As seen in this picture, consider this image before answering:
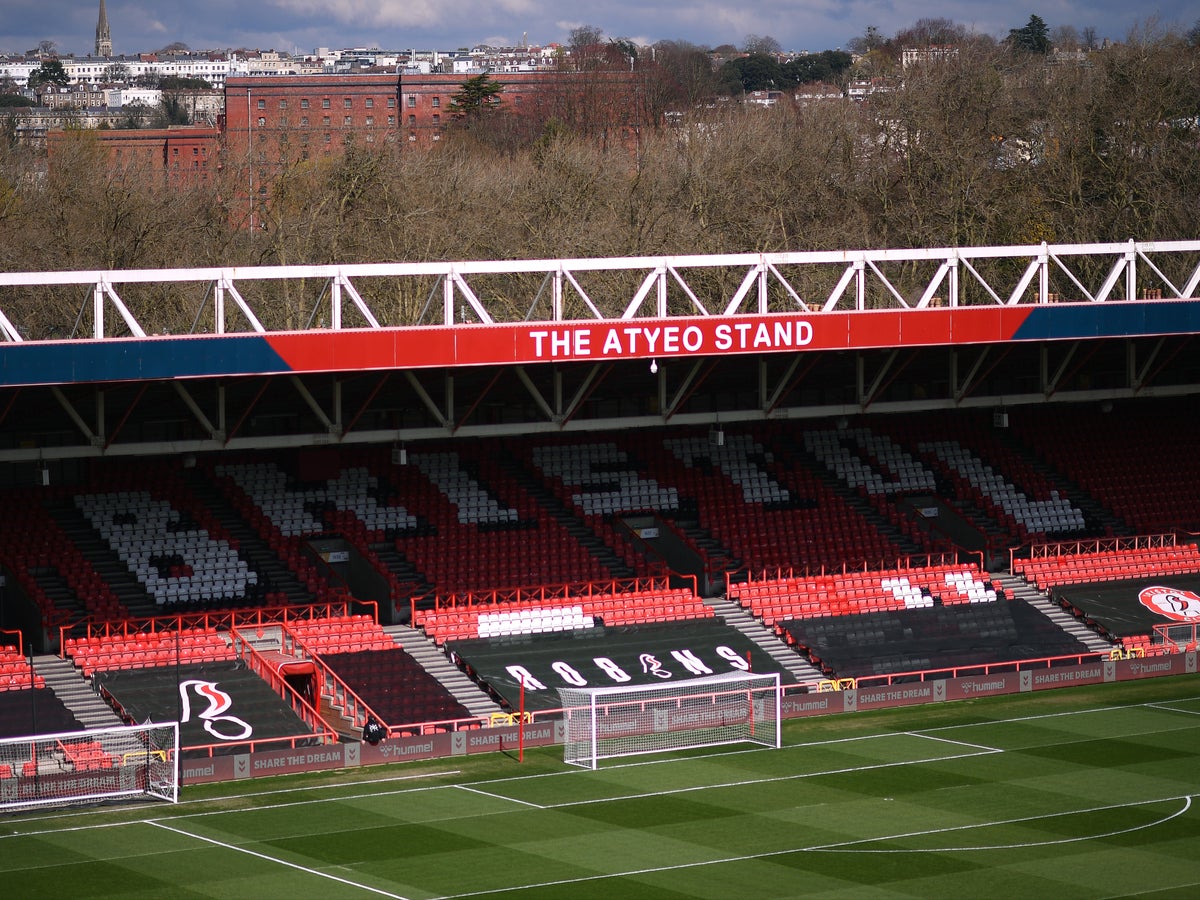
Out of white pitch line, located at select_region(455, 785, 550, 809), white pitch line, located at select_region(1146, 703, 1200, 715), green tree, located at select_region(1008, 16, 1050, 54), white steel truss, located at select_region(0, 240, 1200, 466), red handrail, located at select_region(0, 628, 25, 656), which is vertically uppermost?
green tree, located at select_region(1008, 16, 1050, 54)

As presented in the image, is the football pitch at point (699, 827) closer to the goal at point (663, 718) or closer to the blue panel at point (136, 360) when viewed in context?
the goal at point (663, 718)

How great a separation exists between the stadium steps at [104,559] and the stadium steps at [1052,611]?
20.5m

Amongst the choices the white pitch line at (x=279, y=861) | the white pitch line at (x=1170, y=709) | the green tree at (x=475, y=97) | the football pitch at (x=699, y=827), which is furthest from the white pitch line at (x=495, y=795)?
the green tree at (x=475, y=97)

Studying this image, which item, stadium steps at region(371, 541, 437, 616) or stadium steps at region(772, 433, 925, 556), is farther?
stadium steps at region(772, 433, 925, 556)

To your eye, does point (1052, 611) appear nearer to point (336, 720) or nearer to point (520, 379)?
point (520, 379)

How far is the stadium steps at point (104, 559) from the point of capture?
38.0 metres

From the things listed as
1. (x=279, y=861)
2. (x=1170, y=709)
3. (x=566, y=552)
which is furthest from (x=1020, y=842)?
(x=566, y=552)

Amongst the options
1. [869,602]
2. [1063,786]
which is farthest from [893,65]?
[1063,786]

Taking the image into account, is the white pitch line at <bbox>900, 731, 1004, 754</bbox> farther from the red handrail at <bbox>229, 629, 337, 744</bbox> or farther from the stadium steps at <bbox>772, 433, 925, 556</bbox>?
the red handrail at <bbox>229, 629, 337, 744</bbox>

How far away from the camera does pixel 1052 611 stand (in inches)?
1727

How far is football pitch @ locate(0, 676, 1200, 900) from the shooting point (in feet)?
82.4

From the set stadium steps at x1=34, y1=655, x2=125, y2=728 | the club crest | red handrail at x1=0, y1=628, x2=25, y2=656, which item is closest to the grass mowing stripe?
stadium steps at x1=34, y1=655, x2=125, y2=728

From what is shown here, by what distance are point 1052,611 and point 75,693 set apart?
2297 cm

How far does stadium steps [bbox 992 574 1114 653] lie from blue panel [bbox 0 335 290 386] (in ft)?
65.5
